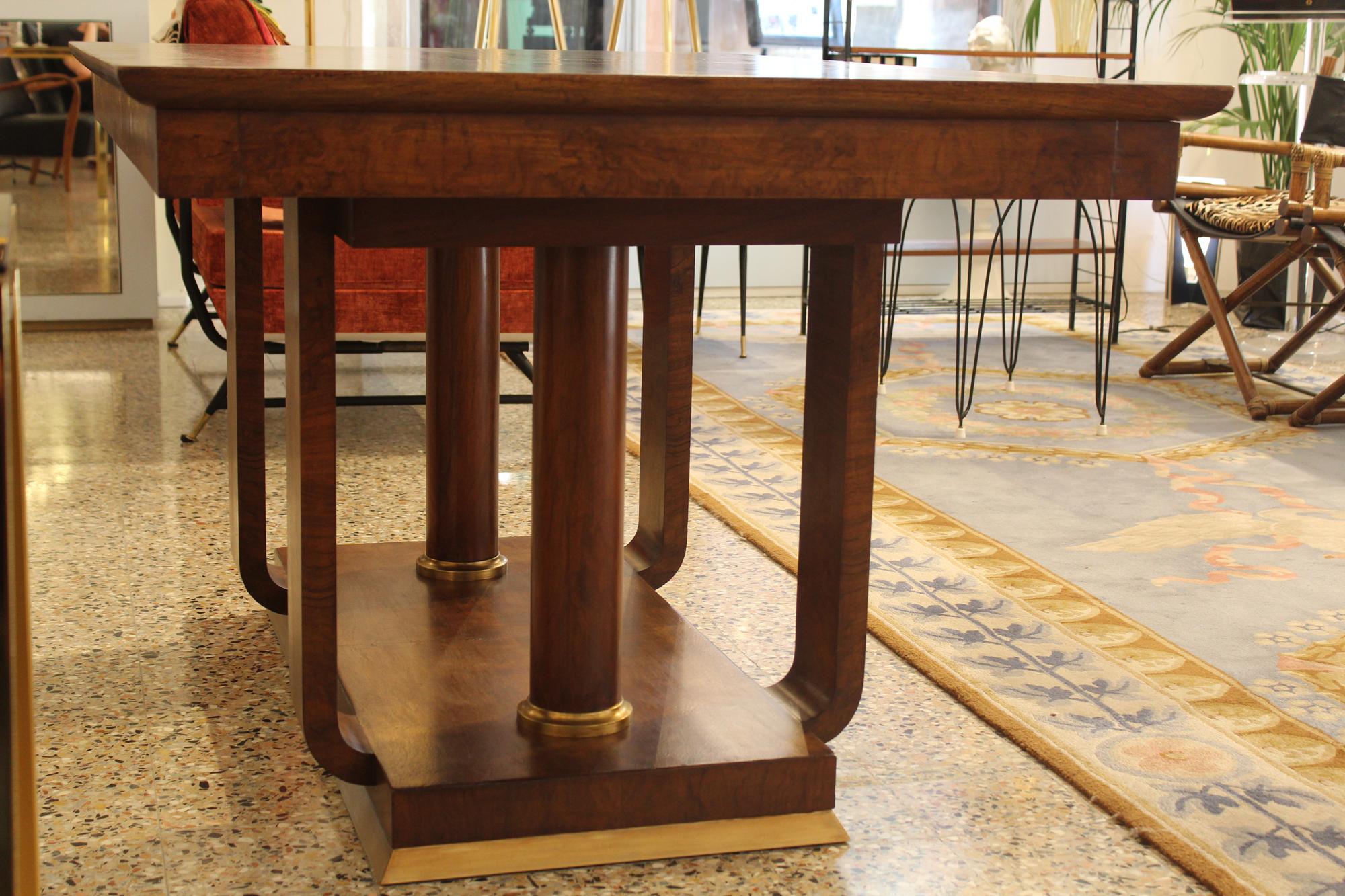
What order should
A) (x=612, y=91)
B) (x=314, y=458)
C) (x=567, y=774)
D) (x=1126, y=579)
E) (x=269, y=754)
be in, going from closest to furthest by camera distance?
(x=612, y=91) < (x=314, y=458) < (x=567, y=774) < (x=269, y=754) < (x=1126, y=579)

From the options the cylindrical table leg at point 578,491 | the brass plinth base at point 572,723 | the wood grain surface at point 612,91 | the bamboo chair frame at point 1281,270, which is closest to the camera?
the wood grain surface at point 612,91

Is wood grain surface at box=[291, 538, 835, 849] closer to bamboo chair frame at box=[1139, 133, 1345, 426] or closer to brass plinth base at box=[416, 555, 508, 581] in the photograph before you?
brass plinth base at box=[416, 555, 508, 581]

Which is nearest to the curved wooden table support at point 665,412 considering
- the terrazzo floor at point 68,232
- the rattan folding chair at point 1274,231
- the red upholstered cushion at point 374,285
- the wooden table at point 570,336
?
the wooden table at point 570,336

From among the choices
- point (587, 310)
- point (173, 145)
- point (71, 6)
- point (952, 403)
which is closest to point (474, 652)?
point (587, 310)

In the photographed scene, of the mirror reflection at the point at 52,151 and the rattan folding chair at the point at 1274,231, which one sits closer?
the rattan folding chair at the point at 1274,231

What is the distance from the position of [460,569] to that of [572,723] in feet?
1.80

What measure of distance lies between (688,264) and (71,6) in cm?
334

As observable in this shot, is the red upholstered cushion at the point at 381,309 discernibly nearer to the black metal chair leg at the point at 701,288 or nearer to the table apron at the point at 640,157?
the black metal chair leg at the point at 701,288

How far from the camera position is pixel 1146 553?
7.79 ft

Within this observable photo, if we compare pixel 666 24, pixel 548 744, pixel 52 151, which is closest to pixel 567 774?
pixel 548 744

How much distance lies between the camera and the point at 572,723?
1354mm

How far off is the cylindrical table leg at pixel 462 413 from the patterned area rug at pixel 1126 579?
582mm

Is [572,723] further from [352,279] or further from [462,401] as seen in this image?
[352,279]

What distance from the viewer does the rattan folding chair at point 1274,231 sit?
3.42m
